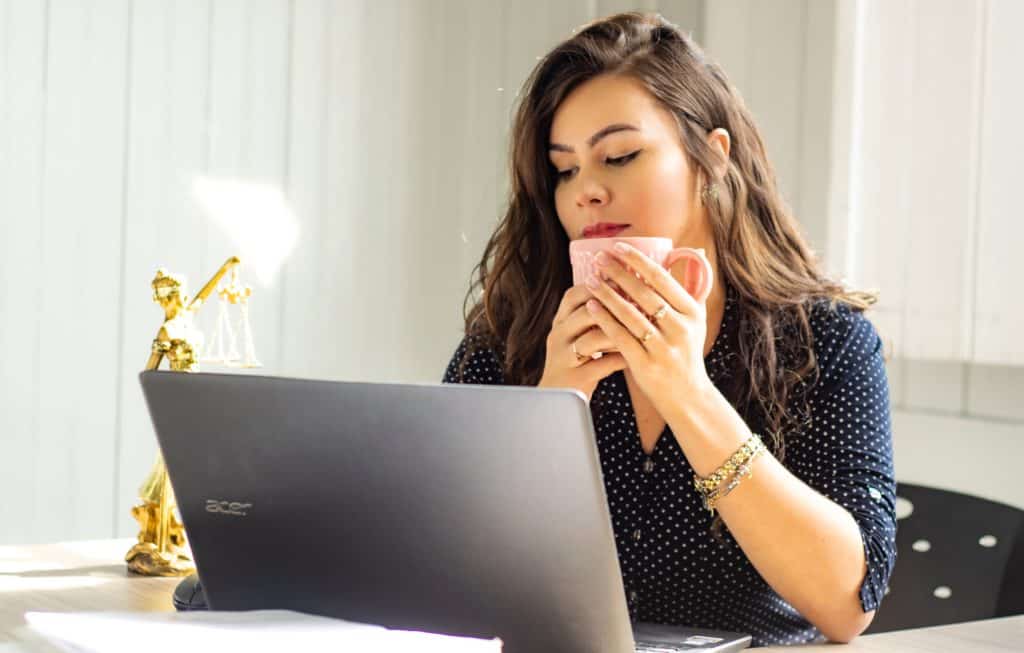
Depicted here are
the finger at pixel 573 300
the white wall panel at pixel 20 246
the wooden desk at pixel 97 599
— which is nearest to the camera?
the wooden desk at pixel 97 599

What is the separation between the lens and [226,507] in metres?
0.92

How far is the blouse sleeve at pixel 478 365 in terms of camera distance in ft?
5.13

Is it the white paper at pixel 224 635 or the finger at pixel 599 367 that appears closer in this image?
the white paper at pixel 224 635

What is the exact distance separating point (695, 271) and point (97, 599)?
2.05 feet

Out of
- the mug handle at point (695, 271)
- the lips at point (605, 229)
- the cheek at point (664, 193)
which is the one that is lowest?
the mug handle at point (695, 271)

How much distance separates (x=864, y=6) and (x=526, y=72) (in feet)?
3.99

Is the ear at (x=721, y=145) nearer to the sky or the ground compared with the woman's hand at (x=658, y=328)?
nearer to the sky

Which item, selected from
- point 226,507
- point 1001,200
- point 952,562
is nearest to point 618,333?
point 226,507

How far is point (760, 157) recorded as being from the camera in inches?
59.8

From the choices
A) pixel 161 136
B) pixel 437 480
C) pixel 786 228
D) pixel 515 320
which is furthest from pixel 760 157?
pixel 161 136

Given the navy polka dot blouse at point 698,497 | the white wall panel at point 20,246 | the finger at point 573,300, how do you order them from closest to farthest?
the finger at point 573,300 < the navy polka dot blouse at point 698,497 < the white wall panel at point 20,246

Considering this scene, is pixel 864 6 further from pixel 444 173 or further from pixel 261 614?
pixel 261 614

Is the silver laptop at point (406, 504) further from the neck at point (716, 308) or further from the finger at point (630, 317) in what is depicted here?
the neck at point (716, 308)

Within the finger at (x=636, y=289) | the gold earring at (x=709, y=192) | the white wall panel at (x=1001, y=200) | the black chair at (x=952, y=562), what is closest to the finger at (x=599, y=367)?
the finger at (x=636, y=289)
